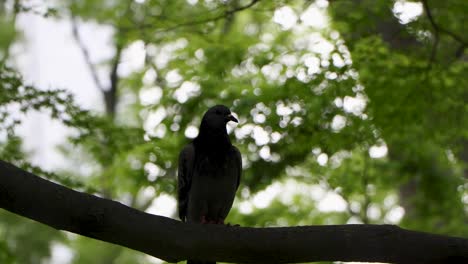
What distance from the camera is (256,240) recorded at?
3.97 metres

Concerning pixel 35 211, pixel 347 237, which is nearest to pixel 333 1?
pixel 347 237

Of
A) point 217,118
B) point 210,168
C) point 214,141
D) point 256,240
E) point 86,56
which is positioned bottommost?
point 256,240

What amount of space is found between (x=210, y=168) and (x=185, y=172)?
10.6 inches

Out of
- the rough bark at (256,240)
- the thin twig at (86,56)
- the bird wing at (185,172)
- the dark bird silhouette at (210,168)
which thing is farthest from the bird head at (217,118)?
the thin twig at (86,56)

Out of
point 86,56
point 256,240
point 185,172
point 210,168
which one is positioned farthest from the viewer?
point 86,56

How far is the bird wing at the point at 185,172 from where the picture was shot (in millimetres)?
6418

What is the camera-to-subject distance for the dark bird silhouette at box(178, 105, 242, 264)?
6.37 m

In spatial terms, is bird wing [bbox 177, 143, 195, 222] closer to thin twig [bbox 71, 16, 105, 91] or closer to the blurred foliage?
the blurred foliage

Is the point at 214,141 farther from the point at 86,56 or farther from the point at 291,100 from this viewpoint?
the point at 86,56

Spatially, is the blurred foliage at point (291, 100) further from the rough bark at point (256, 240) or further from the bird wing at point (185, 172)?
the rough bark at point (256, 240)

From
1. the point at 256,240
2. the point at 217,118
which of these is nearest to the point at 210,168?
the point at 217,118

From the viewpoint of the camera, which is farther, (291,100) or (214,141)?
(291,100)

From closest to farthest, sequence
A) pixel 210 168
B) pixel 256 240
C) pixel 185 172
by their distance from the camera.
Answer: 1. pixel 256 240
2. pixel 210 168
3. pixel 185 172

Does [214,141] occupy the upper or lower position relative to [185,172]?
upper
